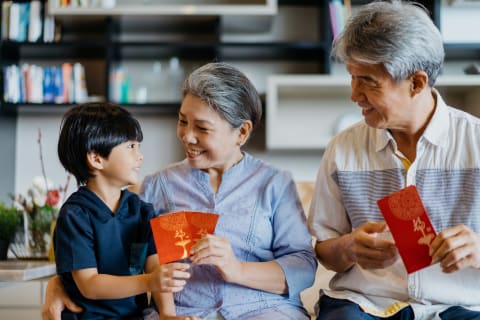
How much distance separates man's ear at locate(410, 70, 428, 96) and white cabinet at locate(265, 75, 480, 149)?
169cm

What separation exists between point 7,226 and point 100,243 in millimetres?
882

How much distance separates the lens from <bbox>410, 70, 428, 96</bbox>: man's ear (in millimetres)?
1639

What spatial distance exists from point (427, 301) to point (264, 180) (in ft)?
1.76

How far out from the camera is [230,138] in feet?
5.86

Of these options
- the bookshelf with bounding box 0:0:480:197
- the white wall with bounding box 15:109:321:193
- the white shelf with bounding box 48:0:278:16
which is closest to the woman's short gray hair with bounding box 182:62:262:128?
the bookshelf with bounding box 0:0:480:197

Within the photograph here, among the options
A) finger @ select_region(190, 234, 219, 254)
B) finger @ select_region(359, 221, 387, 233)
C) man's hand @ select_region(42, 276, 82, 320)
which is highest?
finger @ select_region(359, 221, 387, 233)

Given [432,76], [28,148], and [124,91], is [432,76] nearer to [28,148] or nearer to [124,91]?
[124,91]

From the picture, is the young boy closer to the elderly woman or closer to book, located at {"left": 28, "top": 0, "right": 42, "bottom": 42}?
the elderly woman

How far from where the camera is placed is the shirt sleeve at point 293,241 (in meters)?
1.72

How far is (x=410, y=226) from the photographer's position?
1.42 metres

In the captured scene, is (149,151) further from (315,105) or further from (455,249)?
(455,249)

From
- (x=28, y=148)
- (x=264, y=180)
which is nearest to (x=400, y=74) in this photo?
(x=264, y=180)

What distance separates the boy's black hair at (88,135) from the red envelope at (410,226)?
69cm

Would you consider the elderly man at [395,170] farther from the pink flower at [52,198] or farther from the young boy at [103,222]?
the pink flower at [52,198]
